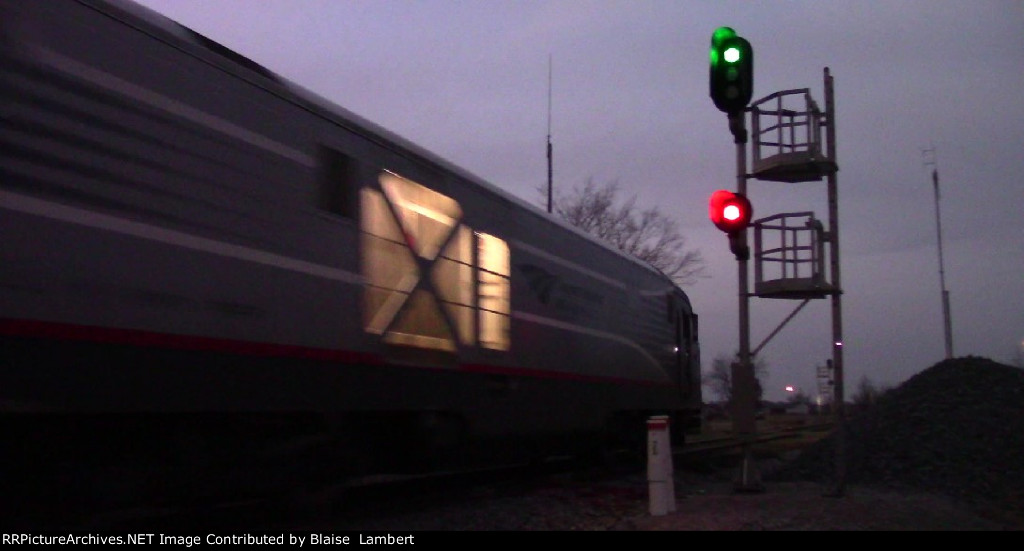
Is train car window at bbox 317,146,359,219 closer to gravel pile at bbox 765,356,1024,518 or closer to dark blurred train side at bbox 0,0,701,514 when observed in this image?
dark blurred train side at bbox 0,0,701,514

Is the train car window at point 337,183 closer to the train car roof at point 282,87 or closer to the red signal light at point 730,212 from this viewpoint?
the train car roof at point 282,87

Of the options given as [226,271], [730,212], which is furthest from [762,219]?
[226,271]

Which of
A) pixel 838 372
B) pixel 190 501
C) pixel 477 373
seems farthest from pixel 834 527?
pixel 190 501

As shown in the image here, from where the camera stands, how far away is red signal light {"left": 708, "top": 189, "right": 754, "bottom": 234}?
33.6 ft

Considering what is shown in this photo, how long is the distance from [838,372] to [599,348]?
337cm

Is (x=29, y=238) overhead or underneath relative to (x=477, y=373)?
overhead

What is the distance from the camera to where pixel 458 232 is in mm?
9461

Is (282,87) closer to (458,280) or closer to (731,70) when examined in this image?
(458,280)

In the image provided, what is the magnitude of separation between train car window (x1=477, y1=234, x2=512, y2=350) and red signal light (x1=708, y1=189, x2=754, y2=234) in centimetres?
232

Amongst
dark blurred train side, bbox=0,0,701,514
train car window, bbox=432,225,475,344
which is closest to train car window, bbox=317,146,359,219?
dark blurred train side, bbox=0,0,701,514

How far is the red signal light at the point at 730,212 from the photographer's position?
10242 millimetres

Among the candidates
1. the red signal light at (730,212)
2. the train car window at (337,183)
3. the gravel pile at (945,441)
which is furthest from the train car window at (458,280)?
the gravel pile at (945,441)

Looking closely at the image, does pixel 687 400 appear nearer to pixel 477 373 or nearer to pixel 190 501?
pixel 477 373

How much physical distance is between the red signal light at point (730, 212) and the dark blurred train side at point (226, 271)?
2253 mm
